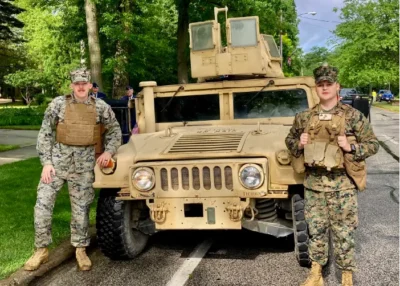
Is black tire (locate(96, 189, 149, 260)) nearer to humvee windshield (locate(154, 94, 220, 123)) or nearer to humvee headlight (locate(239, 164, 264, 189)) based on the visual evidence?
humvee headlight (locate(239, 164, 264, 189))

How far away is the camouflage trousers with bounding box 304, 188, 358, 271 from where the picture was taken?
12.1ft

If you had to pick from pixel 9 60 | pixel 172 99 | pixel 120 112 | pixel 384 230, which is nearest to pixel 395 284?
pixel 384 230

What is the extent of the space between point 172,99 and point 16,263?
2.35 m

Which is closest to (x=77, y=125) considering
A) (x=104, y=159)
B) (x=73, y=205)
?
(x=104, y=159)

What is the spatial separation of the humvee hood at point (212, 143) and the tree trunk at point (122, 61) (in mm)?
8904

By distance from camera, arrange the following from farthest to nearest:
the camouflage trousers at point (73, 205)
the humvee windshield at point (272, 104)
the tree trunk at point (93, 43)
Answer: the tree trunk at point (93, 43) < the humvee windshield at point (272, 104) < the camouflage trousers at point (73, 205)

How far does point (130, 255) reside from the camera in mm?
4715

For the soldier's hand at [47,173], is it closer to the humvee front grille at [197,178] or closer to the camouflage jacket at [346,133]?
the humvee front grille at [197,178]

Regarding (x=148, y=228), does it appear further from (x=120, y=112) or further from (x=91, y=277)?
(x=120, y=112)

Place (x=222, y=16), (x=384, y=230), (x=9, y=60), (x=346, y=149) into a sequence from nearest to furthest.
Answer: (x=346, y=149), (x=384, y=230), (x=222, y=16), (x=9, y=60)

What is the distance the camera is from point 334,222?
3.75m

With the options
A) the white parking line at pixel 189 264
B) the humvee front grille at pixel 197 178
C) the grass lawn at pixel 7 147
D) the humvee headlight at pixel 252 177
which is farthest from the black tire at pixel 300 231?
the grass lawn at pixel 7 147

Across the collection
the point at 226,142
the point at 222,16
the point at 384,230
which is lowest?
the point at 384,230

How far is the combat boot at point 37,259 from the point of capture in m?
4.34
